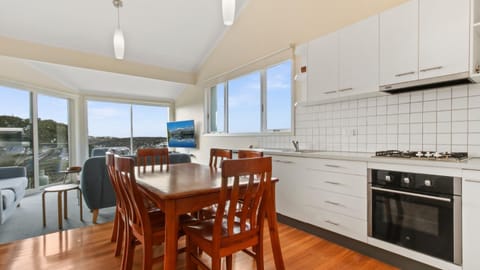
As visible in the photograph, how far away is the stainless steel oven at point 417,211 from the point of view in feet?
5.41

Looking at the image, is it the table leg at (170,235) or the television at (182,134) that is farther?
the television at (182,134)

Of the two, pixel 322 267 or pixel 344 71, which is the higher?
pixel 344 71

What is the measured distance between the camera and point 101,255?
2182 millimetres

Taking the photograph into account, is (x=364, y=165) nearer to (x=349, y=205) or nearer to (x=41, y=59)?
(x=349, y=205)

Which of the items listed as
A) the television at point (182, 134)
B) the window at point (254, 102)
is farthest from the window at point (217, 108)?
the television at point (182, 134)

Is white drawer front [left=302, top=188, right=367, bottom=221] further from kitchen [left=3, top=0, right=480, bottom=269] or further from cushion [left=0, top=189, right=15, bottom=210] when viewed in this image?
cushion [left=0, top=189, right=15, bottom=210]

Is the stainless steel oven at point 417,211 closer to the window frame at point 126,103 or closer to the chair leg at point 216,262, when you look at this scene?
the chair leg at point 216,262

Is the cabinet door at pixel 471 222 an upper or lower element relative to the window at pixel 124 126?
lower

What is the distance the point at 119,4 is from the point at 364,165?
3.78 m

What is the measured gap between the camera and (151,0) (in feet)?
11.6

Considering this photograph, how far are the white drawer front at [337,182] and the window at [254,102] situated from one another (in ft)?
3.61

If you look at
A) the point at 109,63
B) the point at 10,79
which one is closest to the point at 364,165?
the point at 109,63

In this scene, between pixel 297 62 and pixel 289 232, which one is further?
pixel 297 62

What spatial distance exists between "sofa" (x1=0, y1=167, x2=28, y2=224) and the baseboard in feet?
10.7
